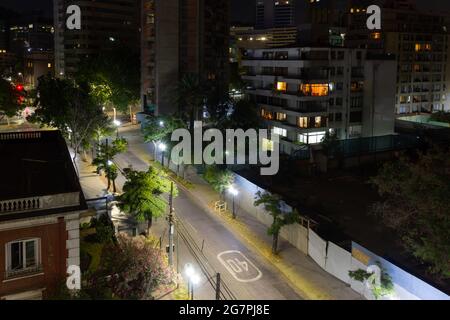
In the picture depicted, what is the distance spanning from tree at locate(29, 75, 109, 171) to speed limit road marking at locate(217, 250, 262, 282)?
23154mm

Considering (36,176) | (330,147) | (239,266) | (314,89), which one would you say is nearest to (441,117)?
(314,89)

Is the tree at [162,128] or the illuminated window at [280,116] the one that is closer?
the tree at [162,128]

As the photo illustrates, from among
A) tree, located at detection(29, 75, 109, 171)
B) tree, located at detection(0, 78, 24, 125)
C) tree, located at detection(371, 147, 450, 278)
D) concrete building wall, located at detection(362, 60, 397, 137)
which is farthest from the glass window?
concrete building wall, located at detection(362, 60, 397, 137)

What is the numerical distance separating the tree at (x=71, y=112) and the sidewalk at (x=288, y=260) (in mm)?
14341

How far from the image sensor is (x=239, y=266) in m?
31.0

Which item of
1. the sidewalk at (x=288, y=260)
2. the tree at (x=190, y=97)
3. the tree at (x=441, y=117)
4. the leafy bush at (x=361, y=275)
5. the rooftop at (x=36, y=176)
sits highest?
the tree at (x=190, y=97)

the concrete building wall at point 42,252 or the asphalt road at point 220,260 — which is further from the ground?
the concrete building wall at point 42,252

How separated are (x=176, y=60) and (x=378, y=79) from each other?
1193 inches

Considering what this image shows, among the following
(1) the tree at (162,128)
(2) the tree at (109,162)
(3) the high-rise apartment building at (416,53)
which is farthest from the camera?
(3) the high-rise apartment building at (416,53)

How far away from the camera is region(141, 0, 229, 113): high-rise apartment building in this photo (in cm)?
7206

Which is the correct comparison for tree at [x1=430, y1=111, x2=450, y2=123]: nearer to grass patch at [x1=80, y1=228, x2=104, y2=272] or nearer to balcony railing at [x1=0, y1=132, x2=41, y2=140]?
balcony railing at [x1=0, y1=132, x2=41, y2=140]

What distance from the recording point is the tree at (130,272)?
22.8 metres

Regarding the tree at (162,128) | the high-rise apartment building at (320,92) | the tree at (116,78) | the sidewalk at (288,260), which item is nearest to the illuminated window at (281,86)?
the high-rise apartment building at (320,92)

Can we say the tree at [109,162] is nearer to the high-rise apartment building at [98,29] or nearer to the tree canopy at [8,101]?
the tree canopy at [8,101]
